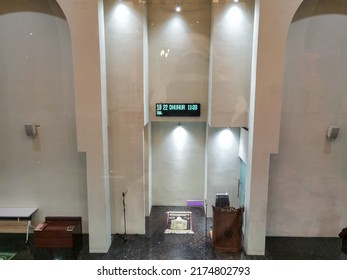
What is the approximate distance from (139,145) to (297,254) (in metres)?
2.89

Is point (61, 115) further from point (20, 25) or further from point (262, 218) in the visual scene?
point (262, 218)

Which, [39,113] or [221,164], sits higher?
[39,113]

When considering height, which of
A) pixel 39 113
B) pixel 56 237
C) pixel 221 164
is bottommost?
pixel 56 237

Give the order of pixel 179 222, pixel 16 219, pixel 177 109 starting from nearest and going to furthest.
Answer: pixel 16 219, pixel 177 109, pixel 179 222

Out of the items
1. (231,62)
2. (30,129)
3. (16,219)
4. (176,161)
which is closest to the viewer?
(231,62)

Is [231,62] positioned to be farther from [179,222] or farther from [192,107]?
[179,222]

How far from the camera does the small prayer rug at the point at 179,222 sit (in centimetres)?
495

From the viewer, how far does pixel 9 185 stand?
4801 mm

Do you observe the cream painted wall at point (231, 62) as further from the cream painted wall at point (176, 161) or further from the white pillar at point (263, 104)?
the cream painted wall at point (176, 161)

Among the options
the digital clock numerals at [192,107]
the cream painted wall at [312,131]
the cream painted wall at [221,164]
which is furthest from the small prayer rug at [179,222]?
the digital clock numerals at [192,107]

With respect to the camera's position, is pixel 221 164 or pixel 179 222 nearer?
pixel 179 222

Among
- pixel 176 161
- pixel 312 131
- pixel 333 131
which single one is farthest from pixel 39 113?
pixel 333 131

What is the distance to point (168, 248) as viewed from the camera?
4.56 meters

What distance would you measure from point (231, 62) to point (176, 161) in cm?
189
